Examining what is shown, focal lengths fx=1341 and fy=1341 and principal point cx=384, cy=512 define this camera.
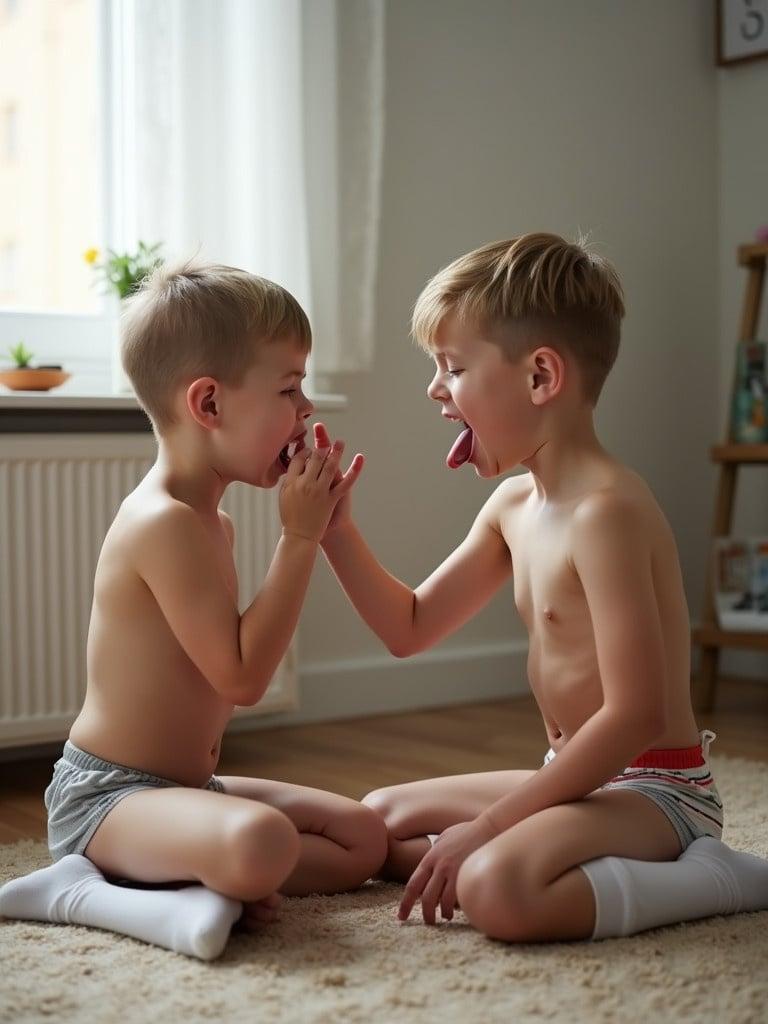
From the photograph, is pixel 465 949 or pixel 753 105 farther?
pixel 753 105

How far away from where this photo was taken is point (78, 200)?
2580 mm

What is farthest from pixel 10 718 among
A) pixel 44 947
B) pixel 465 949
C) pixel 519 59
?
pixel 519 59

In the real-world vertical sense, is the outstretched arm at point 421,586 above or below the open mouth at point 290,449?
below

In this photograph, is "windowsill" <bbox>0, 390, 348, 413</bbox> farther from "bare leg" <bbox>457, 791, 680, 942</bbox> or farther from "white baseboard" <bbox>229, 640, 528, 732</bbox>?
"bare leg" <bbox>457, 791, 680, 942</bbox>

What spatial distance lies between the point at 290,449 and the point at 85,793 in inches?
16.8

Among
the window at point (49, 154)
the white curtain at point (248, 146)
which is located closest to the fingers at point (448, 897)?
the white curtain at point (248, 146)

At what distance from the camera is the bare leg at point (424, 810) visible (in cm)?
153

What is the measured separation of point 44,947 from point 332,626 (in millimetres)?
1565

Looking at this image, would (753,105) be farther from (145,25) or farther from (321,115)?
(145,25)

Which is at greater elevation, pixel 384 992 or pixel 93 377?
pixel 93 377

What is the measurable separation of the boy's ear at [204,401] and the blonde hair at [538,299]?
25cm

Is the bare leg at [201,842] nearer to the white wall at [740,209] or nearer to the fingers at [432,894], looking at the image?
the fingers at [432,894]

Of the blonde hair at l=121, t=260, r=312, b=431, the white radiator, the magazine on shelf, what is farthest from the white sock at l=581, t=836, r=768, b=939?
the magazine on shelf

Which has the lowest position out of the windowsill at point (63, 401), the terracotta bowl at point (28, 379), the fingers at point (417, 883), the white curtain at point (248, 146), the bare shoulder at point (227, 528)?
the fingers at point (417, 883)
